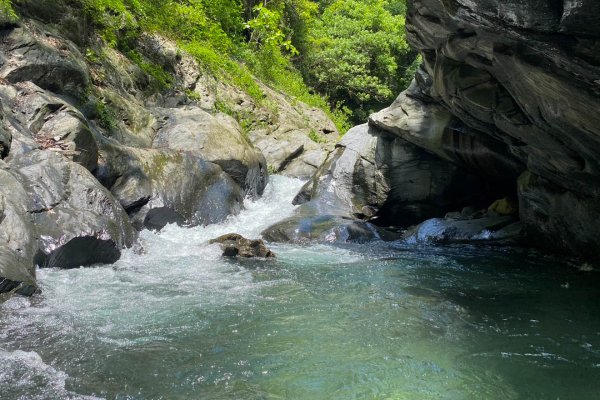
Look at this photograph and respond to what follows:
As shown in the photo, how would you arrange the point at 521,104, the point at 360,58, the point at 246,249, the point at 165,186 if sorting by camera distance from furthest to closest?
1. the point at 360,58
2. the point at 165,186
3. the point at 246,249
4. the point at 521,104

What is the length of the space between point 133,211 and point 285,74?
52.5ft

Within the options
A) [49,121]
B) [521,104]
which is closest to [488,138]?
[521,104]

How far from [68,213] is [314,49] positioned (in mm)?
20783

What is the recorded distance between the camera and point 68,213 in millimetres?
7891

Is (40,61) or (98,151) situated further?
(40,61)

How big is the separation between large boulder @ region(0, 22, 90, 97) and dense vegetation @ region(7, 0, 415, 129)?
796cm

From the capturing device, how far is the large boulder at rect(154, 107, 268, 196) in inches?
505

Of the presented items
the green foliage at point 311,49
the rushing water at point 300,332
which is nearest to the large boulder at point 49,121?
the rushing water at point 300,332

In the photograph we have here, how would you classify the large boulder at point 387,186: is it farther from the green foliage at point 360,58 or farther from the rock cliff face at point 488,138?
the green foliage at point 360,58

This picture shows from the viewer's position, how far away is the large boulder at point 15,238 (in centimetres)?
594

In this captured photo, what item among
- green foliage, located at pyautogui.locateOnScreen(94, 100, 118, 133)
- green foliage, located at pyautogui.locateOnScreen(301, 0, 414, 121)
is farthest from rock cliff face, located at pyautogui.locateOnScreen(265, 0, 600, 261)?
green foliage, located at pyautogui.locateOnScreen(301, 0, 414, 121)

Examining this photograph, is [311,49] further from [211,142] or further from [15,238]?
[15,238]

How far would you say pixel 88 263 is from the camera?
7.96m

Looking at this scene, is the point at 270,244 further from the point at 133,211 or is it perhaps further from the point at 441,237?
the point at 441,237
